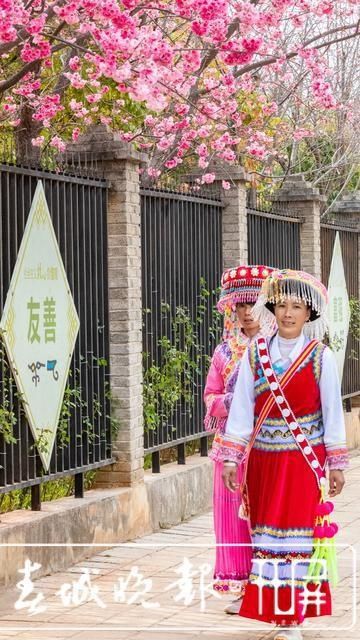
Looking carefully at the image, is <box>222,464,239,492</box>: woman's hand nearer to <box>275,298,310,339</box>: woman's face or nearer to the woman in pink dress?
the woman in pink dress

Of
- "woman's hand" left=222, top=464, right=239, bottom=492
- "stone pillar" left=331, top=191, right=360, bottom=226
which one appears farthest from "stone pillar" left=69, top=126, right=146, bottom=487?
"stone pillar" left=331, top=191, right=360, bottom=226

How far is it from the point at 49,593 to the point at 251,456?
5.85ft

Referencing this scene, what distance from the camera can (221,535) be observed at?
306 inches

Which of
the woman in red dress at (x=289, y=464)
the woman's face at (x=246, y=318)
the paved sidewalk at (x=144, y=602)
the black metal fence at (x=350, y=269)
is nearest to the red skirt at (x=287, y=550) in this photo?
the woman in red dress at (x=289, y=464)

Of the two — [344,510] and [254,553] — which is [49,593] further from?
[344,510]

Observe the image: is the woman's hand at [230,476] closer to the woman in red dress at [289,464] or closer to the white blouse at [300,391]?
the woman in red dress at [289,464]

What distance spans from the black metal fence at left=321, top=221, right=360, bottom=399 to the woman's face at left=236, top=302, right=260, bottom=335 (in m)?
8.49

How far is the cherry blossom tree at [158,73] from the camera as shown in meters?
8.62

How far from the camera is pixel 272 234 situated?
47.4 feet

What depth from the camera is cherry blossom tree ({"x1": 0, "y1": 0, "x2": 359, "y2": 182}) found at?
8625 mm

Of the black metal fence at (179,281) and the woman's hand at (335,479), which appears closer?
the woman's hand at (335,479)

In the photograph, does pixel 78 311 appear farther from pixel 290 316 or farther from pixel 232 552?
pixel 290 316

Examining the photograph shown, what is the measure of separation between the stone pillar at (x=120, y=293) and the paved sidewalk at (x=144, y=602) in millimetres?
625

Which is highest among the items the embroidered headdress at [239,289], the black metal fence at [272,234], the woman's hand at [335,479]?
the black metal fence at [272,234]
